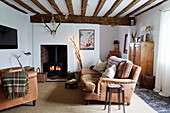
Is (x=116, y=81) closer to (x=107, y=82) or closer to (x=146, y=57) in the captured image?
(x=107, y=82)

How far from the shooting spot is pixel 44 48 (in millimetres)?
5508

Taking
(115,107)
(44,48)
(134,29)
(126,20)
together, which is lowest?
(115,107)

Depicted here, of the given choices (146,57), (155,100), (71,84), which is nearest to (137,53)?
(146,57)

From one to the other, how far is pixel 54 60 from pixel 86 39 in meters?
1.69

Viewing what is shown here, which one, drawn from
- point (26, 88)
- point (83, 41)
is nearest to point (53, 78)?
point (83, 41)

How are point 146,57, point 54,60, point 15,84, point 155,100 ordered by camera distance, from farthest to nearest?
point 54,60 → point 146,57 → point 155,100 → point 15,84

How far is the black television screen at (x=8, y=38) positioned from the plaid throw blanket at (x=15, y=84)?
1.59 m

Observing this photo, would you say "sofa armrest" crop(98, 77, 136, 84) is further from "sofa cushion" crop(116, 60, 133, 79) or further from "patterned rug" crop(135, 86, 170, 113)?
"patterned rug" crop(135, 86, 170, 113)

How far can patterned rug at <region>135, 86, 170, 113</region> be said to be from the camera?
8.79ft

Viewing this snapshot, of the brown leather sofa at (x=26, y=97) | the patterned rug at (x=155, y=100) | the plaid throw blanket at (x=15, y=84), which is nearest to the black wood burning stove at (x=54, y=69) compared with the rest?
the brown leather sofa at (x=26, y=97)

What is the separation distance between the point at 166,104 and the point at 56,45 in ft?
13.2

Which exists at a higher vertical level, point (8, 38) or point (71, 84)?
point (8, 38)

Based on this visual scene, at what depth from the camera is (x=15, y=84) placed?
2363mm

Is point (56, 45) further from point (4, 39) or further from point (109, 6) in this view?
point (109, 6)
